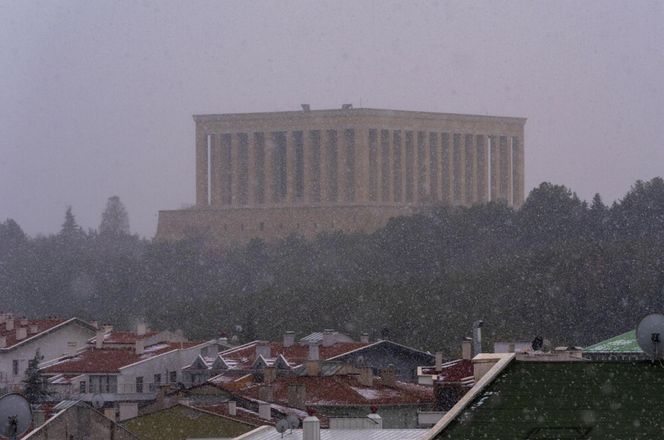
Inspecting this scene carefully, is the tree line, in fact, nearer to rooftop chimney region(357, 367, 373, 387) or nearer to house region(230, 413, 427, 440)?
rooftop chimney region(357, 367, 373, 387)

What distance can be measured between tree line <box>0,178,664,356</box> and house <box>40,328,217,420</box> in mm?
8594

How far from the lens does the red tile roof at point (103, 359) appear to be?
55.2 metres

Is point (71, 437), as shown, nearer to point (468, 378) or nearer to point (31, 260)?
point (468, 378)

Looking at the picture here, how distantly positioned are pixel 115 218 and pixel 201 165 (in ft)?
68.4

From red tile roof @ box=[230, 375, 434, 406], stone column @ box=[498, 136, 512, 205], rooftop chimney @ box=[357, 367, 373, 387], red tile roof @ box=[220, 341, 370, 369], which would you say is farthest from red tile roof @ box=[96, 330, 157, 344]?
stone column @ box=[498, 136, 512, 205]

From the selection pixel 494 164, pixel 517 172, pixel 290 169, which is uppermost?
pixel 494 164

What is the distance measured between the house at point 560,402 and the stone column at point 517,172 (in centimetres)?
14495

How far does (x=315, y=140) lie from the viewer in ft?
518

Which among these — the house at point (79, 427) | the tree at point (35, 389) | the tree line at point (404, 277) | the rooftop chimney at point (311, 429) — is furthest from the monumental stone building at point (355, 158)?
the rooftop chimney at point (311, 429)

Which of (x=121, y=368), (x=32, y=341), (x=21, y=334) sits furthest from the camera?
(x=32, y=341)

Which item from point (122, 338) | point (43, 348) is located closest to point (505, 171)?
point (43, 348)

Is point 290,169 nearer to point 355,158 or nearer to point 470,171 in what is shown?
point 355,158

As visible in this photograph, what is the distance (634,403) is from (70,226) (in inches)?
5796

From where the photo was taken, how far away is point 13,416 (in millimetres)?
16344
